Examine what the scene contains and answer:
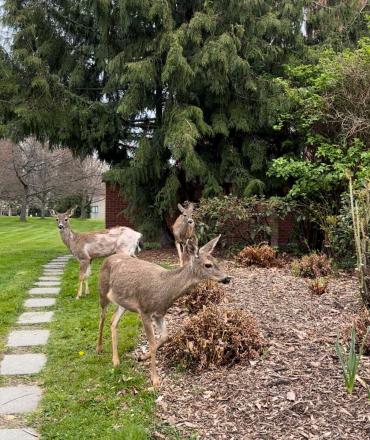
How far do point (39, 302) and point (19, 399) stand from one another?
397 cm

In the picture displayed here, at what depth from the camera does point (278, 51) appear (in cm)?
1371

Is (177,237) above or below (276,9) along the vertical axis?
below

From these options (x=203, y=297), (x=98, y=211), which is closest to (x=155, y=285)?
(x=203, y=297)

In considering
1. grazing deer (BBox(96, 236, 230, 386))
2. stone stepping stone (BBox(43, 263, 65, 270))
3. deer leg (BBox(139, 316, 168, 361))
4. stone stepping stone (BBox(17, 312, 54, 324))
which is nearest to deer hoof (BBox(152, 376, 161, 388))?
grazing deer (BBox(96, 236, 230, 386))

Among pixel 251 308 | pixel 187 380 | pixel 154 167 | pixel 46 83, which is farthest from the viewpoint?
pixel 154 167

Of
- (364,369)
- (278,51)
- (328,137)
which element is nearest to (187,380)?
(364,369)

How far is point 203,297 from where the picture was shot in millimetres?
6656

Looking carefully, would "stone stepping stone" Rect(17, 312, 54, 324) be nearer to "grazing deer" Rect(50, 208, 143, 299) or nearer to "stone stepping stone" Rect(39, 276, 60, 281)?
"grazing deer" Rect(50, 208, 143, 299)

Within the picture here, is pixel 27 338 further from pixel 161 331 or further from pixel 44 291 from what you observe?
pixel 44 291

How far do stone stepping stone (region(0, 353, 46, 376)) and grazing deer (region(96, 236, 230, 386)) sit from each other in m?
0.90

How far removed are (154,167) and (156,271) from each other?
870 centimetres

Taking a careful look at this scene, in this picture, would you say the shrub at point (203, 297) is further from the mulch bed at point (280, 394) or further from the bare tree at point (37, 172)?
the bare tree at point (37, 172)

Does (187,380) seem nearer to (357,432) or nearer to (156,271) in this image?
(156,271)

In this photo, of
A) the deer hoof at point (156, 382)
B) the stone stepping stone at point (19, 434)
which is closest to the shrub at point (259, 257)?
the deer hoof at point (156, 382)
